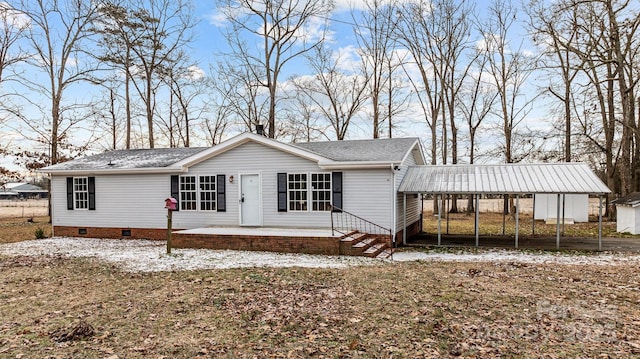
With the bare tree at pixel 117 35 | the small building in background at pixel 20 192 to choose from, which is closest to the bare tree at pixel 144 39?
the bare tree at pixel 117 35

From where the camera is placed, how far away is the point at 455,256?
1141 centimetres

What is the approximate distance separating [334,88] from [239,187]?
52.8ft

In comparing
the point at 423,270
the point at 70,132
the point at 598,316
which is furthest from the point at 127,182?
the point at 598,316

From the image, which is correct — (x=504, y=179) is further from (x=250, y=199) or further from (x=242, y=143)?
(x=242, y=143)

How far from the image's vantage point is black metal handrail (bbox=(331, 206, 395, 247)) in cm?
1259

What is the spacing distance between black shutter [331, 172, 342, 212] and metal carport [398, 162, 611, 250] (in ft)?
6.27

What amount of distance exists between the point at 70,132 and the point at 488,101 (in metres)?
26.8

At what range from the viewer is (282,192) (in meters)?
13.6

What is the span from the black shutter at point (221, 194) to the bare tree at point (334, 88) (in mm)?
15356

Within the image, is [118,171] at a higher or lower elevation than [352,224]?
higher

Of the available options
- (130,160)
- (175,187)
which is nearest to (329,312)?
(175,187)

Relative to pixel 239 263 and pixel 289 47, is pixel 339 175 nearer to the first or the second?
pixel 239 263

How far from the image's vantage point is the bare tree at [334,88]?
1095 inches

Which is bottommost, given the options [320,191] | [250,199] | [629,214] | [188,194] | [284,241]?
[284,241]
